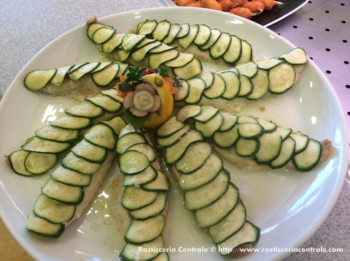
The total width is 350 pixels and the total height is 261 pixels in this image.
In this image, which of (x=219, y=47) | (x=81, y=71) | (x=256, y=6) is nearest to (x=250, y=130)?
(x=219, y=47)

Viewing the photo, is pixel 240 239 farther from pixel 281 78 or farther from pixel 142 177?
pixel 281 78

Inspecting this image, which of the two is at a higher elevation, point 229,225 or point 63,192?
point 63,192

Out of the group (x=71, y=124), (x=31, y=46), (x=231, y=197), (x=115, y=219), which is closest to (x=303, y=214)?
(x=231, y=197)

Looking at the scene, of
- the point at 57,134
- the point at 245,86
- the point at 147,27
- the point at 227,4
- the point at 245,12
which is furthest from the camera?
the point at 227,4

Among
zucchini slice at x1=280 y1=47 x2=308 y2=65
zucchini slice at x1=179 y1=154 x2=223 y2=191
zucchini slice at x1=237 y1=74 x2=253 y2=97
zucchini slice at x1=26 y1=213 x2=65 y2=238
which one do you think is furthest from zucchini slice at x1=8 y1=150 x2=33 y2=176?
zucchini slice at x1=280 y1=47 x2=308 y2=65

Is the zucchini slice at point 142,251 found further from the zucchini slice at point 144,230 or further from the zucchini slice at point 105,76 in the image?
Answer: the zucchini slice at point 105,76

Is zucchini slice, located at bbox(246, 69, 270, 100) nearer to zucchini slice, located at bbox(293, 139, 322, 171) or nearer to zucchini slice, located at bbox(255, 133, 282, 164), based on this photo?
zucchini slice, located at bbox(255, 133, 282, 164)

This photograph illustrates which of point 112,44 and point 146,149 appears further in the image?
point 112,44

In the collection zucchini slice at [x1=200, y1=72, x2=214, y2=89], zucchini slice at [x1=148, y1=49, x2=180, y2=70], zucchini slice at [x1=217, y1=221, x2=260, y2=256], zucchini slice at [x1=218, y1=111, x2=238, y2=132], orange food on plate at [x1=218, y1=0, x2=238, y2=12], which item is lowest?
zucchini slice at [x1=217, y1=221, x2=260, y2=256]

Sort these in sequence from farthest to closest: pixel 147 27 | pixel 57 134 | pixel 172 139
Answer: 1. pixel 147 27
2. pixel 57 134
3. pixel 172 139
